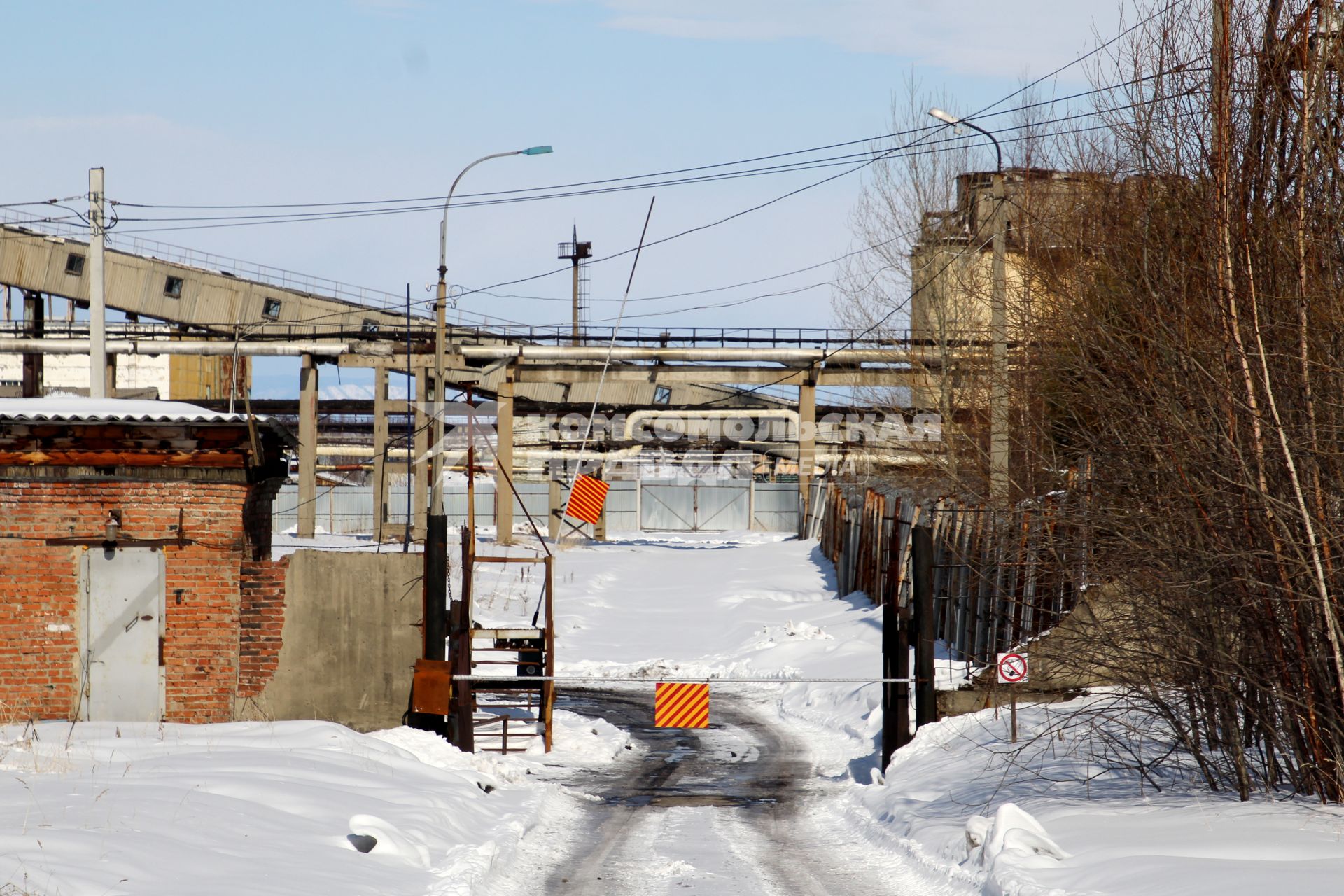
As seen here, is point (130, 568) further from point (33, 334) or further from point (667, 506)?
point (667, 506)

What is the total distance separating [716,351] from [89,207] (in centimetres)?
2253

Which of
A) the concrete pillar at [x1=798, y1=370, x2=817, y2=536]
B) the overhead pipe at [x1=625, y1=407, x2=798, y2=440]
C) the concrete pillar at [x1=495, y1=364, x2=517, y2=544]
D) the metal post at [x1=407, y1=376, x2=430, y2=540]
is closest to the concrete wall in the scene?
the metal post at [x1=407, y1=376, x2=430, y2=540]

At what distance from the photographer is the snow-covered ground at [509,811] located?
25.1 feet

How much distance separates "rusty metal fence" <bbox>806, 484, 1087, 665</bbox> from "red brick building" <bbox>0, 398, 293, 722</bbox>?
7.81 metres

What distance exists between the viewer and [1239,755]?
9.62 m

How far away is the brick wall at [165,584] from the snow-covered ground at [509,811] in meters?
0.98

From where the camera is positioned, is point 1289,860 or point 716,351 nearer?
point 1289,860

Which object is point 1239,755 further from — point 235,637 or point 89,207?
point 89,207

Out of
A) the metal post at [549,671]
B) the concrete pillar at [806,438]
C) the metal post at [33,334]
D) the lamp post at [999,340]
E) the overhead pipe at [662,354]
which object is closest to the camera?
the metal post at [549,671]

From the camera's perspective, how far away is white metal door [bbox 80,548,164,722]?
46.3 feet

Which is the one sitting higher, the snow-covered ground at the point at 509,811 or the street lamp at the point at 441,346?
the street lamp at the point at 441,346

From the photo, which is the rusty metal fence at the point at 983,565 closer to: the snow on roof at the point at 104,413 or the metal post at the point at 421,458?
the snow on roof at the point at 104,413

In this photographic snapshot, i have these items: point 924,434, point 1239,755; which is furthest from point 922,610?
point 924,434

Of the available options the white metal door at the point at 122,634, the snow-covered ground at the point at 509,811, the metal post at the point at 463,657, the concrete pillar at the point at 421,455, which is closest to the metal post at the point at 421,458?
the concrete pillar at the point at 421,455
